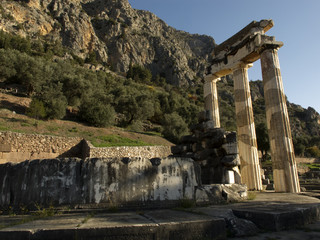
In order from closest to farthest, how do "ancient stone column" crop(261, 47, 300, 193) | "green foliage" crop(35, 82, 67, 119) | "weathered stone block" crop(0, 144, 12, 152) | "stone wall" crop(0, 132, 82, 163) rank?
"ancient stone column" crop(261, 47, 300, 193), "weathered stone block" crop(0, 144, 12, 152), "stone wall" crop(0, 132, 82, 163), "green foliage" crop(35, 82, 67, 119)

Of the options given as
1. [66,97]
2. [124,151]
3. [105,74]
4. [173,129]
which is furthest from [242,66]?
[105,74]

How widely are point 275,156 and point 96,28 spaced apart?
10070 centimetres

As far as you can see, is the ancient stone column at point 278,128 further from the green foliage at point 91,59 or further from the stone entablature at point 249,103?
the green foliage at point 91,59

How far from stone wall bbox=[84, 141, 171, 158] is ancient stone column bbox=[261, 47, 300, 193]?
44.5 ft

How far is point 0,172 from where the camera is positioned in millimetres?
4109

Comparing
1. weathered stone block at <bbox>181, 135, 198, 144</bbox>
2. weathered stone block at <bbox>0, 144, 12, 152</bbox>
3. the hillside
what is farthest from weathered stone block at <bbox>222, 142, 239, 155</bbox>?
weathered stone block at <bbox>0, 144, 12, 152</bbox>

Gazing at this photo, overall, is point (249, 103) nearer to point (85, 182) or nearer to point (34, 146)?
point (85, 182)

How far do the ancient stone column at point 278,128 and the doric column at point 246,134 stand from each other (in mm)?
1313

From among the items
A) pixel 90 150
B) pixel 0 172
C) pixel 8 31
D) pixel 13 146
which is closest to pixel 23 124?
pixel 13 146

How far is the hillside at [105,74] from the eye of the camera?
29.2m

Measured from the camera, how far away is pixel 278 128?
1014 centimetres

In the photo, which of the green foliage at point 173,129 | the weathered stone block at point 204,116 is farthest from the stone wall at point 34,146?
the green foliage at point 173,129

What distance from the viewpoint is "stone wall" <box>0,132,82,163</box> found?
17856mm

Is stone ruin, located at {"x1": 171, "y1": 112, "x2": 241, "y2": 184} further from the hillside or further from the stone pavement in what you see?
the hillside
